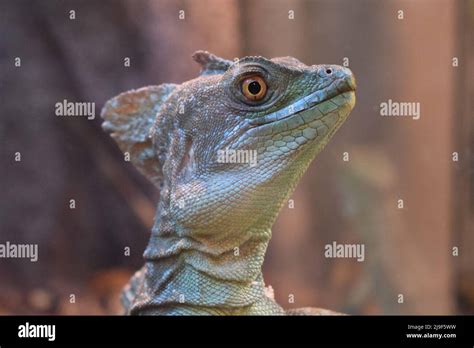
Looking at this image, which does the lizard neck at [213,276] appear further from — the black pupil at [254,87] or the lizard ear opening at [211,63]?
the lizard ear opening at [211,63]

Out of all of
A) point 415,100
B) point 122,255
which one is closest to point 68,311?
point 122,255

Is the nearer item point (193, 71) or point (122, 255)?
point (193, 71)

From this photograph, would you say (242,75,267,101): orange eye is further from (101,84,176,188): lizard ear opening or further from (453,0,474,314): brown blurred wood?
(453,0,474,314): brown blurred wood

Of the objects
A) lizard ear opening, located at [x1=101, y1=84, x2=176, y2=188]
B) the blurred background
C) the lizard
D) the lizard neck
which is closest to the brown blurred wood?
the blurred background

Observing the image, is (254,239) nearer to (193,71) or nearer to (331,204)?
(193,71)

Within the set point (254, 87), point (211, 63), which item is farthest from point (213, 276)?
point (211, 63)
